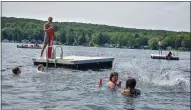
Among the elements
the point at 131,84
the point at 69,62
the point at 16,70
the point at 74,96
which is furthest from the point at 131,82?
the point at 69,62

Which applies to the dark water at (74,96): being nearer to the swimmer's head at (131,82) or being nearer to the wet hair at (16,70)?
the wet hair at (16,70)

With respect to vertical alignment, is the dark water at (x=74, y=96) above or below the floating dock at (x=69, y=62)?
below

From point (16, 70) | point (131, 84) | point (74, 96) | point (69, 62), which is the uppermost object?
point (69, 62)

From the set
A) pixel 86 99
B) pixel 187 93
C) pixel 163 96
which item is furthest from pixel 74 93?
pixel 187 93

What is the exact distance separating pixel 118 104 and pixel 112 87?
3.33 m

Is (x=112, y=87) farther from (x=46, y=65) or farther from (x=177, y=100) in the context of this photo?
(x=46, y=65)

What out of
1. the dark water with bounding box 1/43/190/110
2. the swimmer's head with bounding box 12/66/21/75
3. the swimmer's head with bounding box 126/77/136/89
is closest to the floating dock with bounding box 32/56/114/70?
the swimmer's head with bounding box 12/66/21/75

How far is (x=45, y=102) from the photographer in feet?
44.3

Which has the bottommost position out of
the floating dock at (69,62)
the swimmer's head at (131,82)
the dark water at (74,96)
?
the dark water at (74,96)

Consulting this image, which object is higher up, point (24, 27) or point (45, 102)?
point (24, 27)

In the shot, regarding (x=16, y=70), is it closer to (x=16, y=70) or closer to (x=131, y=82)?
(x=16, y=70)

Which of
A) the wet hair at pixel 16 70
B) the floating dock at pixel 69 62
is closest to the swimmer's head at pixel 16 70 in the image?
the wet hair at pixel 16 70

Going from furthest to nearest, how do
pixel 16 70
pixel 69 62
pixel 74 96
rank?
pixel 69 62 < pixel 16 70 < pixel 74 96

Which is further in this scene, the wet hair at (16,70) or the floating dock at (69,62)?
the floating dock at (69,62)
